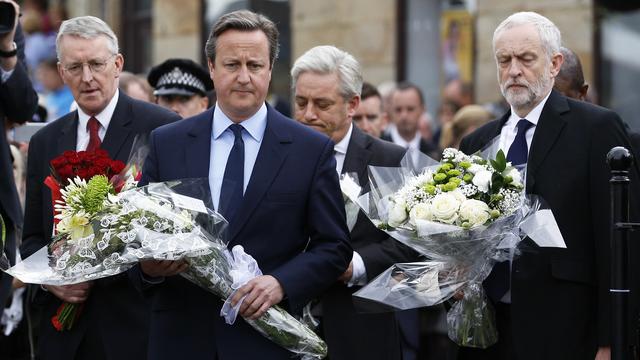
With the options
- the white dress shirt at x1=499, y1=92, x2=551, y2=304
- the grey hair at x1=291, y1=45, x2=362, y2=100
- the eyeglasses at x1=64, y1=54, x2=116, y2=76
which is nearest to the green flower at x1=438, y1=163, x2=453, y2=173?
the white dress shirt at x1=499, y1=92, x2=551, y2=304

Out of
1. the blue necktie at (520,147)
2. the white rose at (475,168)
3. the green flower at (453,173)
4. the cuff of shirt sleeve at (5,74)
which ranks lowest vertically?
the green flower at (453,173)

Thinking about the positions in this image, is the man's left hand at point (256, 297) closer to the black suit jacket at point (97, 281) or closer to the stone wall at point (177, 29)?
the black suit jacket at point (97, 281)

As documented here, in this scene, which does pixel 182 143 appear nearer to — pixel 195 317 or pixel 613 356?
pixel 195 317

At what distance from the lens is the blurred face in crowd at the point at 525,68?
19.1ft

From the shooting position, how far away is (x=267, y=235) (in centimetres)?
517

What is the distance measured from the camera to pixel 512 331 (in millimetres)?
5637

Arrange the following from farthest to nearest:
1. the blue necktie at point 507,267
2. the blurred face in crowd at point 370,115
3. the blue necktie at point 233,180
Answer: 1. the blurred face in crowd at point 370,115
2. the blue necktie at point 507,267
3. the blue necktie at point 233,180

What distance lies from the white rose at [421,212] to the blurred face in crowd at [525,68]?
0.90m

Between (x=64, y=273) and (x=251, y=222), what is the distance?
0.85 metres

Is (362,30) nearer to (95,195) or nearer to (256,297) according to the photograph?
(95,195)

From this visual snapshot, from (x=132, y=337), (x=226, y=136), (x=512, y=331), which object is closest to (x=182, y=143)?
(x=226, y=136)

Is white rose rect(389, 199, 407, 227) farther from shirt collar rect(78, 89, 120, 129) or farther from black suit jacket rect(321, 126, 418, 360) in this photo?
shirt collar rect(78, 89, 120, 129)

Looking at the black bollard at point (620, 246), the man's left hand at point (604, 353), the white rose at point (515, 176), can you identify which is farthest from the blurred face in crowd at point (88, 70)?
the man's left hand at point (604, 353)

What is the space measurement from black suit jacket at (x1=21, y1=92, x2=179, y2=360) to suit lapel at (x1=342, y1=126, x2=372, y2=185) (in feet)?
3.24
